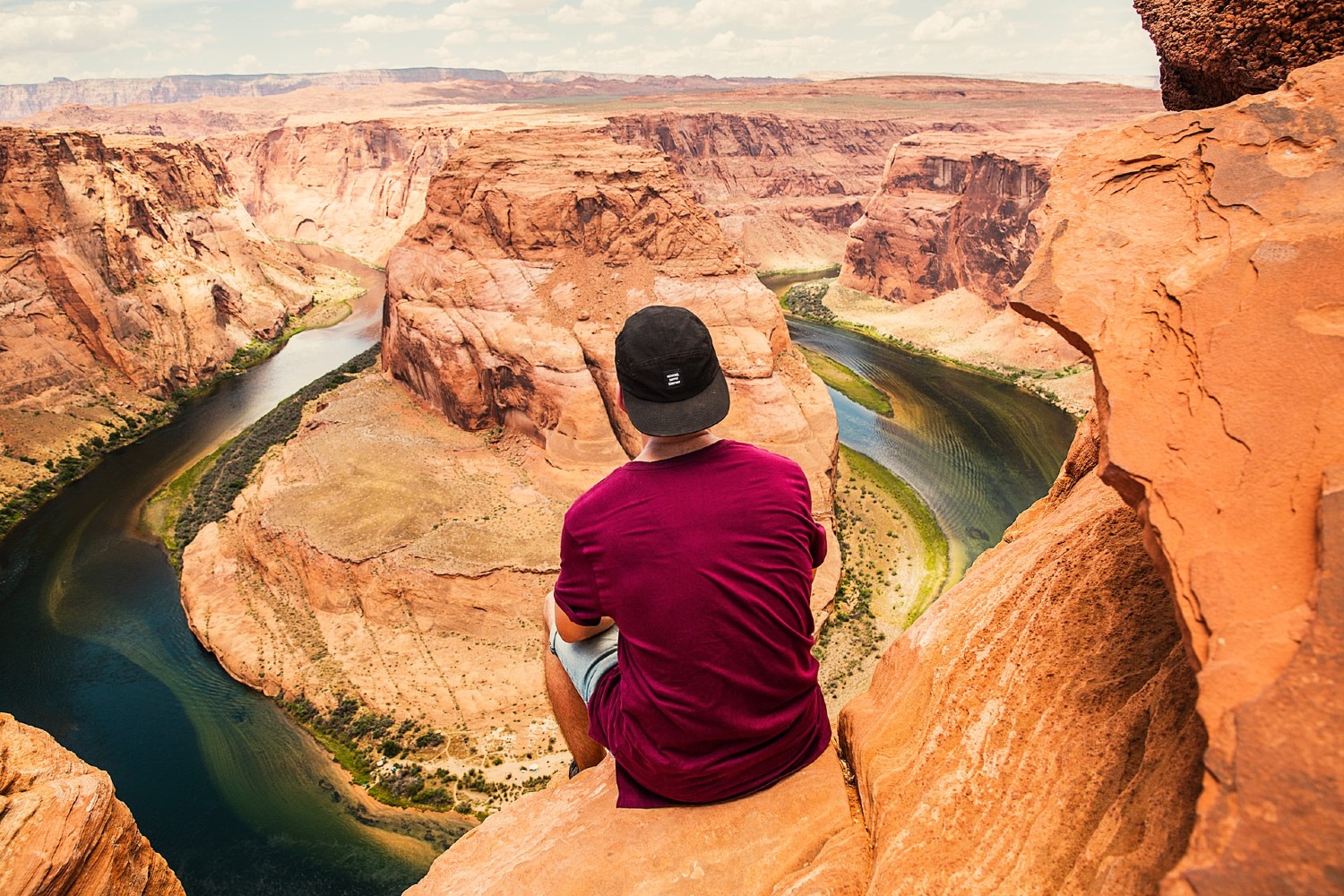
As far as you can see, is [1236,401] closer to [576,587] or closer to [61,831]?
[576,587]

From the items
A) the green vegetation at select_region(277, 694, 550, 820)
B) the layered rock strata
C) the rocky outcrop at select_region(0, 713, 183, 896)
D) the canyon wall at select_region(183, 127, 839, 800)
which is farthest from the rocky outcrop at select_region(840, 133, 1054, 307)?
the rocky outcrop at select_region(0, 713, 183, 896)

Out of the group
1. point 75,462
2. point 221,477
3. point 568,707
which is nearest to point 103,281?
point 75,462

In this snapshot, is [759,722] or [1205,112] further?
[1205,112]

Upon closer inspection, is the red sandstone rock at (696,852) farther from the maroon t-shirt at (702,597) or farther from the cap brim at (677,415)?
the cap brim at (677,415)

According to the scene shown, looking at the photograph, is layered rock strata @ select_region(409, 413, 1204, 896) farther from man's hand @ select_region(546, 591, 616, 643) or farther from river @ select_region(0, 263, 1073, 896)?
river @ select_region(0, 263, 1073, 896)

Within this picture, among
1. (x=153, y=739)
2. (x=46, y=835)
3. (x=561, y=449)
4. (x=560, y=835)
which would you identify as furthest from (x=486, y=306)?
(x=560, y=835)

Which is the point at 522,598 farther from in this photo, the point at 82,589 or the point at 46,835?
the point at 82,589
